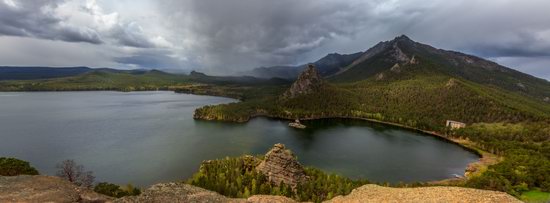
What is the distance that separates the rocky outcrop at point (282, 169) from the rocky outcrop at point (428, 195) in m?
42.5

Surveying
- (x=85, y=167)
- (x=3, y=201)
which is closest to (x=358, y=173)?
(x=85, y=167)

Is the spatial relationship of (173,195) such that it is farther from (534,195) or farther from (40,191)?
(534,195)

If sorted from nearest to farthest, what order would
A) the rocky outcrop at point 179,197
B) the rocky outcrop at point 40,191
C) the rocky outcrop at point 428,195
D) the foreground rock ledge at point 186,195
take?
the rocky outcrop at point 428,195
the rocky outcrop at point 179,197
the foreground rock ledge at point 186,195
the rocky outcrop at point 40,191

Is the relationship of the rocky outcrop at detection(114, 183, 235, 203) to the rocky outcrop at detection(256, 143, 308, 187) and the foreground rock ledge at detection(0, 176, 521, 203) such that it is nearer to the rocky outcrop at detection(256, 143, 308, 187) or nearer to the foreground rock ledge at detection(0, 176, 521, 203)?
the foreground rock ledge at detection(0, 176, 521, 203)

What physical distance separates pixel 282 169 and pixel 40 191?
176 feet

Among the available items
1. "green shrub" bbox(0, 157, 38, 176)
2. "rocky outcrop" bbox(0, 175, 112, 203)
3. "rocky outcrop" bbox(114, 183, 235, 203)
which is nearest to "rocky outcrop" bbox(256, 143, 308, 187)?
"rocky outcrop" bbox(114, 183, 235, 203)

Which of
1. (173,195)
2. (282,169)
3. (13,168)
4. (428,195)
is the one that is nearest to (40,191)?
(173,195)

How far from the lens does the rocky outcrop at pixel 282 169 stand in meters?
82.3

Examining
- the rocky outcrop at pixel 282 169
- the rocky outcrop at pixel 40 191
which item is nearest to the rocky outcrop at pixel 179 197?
the rocky outcrop at pixel 40 191

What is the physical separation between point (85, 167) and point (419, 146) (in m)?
138

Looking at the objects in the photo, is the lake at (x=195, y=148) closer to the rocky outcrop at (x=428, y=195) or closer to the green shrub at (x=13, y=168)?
the green shrub at (x=13, y=168)

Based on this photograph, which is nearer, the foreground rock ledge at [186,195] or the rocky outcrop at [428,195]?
the rocky outcrop at [428,195]

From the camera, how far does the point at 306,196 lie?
72.0 metres

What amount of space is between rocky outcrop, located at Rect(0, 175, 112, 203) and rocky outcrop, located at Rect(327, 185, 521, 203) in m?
28.0
